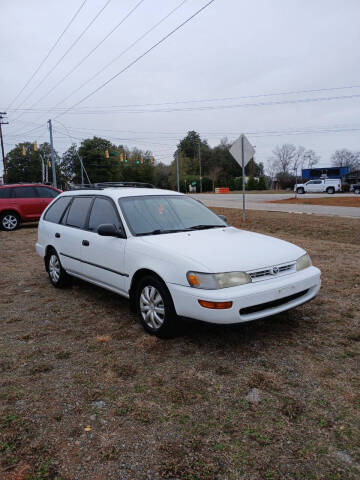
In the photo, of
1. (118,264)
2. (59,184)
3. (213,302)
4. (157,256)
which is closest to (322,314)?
(213,302)

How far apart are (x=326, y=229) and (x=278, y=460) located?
33.4 ft

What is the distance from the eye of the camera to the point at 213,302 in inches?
129

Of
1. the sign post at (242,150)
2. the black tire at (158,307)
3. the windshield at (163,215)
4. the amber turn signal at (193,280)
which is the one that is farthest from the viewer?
the sign post at (242,150)

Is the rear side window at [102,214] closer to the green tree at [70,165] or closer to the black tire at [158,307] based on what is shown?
the black tire at [158,307]

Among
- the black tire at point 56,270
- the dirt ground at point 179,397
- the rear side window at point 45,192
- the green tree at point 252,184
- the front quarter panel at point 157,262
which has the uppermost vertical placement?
the green tree at point 252,184

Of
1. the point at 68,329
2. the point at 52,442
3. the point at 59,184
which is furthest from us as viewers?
the point at 59,184

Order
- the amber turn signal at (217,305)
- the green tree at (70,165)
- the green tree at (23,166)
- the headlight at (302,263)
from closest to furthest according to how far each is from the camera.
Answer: the amber turn signal at (217,305) → the headlight at (302,263) → the green tree at (23,166) → the green tree at (70,165)

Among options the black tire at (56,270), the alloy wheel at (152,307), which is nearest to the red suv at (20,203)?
the black tire at (56,270)

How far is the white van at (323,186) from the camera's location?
39.8m

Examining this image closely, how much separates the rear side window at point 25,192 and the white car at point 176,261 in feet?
30.5

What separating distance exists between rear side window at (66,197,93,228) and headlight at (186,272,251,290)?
2318 mm

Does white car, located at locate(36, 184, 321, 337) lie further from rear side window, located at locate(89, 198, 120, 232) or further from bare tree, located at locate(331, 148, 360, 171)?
bare tree, located at locate(331, 148, 360, 171)

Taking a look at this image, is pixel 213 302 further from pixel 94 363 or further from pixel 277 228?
pixel 277 228

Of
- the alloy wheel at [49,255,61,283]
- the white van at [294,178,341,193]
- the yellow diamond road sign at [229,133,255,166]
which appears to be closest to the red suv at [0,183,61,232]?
the yellow diamond road sign at [229,133,255,166]
